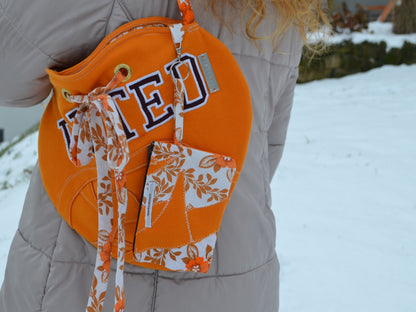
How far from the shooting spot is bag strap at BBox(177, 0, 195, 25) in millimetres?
697

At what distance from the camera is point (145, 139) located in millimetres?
716

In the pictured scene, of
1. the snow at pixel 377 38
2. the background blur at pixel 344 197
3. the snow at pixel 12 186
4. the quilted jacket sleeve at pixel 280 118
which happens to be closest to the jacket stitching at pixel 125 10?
the quilted jacket sleeve at pixel 280 118

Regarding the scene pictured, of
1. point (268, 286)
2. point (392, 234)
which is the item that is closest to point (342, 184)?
point (392, 234)

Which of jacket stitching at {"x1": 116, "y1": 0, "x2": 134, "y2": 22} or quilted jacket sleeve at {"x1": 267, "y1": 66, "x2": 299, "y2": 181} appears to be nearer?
jacket stitching at {"x1": 116, "y1": 0, "x2": 134, "y2": 22}

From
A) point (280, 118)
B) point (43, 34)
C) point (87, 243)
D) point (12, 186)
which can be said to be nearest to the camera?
point (43, 34)

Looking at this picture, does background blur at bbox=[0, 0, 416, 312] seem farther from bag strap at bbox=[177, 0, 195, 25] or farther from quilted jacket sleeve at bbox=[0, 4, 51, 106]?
quilted jacket sleeve at bbox=[0, 4, 51, 106]

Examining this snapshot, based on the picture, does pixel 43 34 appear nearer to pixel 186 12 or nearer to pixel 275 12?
pixel 186 12

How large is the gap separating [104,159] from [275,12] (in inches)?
15.8

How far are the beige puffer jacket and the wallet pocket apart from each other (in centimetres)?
5

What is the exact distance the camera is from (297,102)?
18.6ft

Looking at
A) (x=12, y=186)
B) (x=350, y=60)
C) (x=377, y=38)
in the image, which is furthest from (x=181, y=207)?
(x=377, y=38)

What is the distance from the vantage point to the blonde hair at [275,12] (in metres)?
0.75

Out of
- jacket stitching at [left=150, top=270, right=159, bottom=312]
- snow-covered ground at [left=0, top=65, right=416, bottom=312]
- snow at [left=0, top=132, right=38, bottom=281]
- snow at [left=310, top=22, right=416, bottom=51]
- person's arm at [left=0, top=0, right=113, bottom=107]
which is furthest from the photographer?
snow at [left=310, top=22, right=416, bottom=51]

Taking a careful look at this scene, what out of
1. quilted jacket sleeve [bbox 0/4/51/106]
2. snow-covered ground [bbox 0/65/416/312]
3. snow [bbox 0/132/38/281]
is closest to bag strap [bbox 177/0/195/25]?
quilted jacket sleeve [bbox 0/4/51/106]
